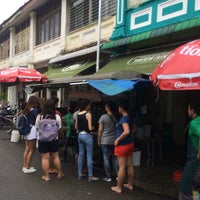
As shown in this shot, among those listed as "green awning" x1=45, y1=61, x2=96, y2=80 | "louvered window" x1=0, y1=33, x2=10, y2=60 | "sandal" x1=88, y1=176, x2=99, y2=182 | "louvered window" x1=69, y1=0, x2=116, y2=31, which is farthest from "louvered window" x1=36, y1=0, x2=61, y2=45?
"sandal" x1=88, y1=176, x2=99, y2=182

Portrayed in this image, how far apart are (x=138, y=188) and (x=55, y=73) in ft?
30.7

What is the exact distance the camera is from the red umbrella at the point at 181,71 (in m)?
4.36

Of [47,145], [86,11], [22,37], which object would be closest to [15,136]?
[47,145]

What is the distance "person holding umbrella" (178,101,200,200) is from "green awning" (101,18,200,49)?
12.7ft

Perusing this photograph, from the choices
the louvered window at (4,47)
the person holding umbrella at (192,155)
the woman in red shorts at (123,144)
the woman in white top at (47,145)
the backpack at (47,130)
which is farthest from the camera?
the louvered window at (4,47)

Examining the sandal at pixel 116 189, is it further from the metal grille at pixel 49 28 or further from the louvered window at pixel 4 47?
the louvered window at pixel 4 47

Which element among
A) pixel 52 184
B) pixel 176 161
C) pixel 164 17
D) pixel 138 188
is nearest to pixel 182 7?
pixel 164 17

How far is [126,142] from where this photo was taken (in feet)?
19.4

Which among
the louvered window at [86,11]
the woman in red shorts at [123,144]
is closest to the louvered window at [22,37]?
the louvered window at [86,11]

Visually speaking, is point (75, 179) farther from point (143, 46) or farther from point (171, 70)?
point (143, 46)

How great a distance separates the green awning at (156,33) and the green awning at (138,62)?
0.51 metres

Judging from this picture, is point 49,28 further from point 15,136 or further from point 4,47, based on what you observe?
point 4,47

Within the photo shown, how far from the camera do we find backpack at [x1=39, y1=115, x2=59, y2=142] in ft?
21.2

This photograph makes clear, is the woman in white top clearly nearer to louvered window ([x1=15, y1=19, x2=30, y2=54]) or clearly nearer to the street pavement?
the street pavement
